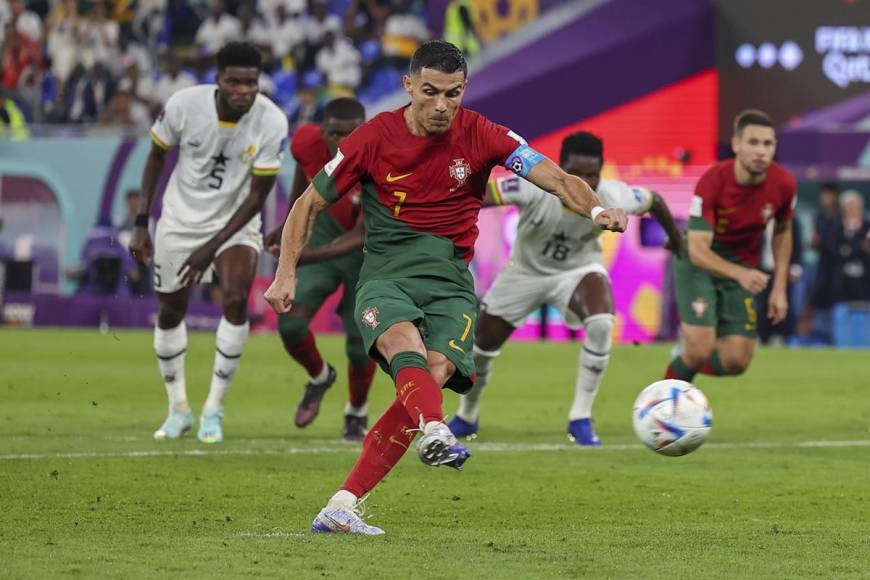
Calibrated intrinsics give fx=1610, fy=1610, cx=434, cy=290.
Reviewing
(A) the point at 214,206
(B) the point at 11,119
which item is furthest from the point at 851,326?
(A) the point at 214,206

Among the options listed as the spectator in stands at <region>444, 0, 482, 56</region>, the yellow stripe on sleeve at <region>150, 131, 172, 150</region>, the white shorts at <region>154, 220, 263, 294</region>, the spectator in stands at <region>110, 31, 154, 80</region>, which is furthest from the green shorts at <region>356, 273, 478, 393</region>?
the spectator in stands at <region>110, 31, 154, 80</region>

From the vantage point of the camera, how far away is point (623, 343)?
75.4 ft

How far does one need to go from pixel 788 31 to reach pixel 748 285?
14236 mm

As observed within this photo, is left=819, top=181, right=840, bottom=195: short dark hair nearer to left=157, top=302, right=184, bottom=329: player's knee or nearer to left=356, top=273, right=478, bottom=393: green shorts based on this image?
left=157, top=302, right=184, bottom=329: player's knee

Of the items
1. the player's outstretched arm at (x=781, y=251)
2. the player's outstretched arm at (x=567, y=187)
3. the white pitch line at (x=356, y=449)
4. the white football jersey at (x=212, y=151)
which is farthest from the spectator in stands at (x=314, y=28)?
the player's outstretched arm at (x=567, y=187)

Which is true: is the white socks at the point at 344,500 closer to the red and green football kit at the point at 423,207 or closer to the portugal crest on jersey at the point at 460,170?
the red and green football kit at the point at 423,207

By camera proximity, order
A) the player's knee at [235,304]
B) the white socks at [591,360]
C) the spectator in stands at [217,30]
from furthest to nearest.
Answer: the spectator in stands at [217,30]
the white socks at [591,360]
the player's knee at [235,304]

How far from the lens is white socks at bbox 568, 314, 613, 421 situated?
36.8ft

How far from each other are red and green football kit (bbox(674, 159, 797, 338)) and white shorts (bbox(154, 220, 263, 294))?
128 inches

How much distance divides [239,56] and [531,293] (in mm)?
2672

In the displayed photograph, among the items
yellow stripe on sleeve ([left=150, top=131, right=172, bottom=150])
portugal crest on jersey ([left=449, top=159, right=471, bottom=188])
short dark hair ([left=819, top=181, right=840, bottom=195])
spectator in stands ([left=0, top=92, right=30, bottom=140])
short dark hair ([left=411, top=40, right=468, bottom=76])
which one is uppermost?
spectator in stands ([left=0, top=92, right=30, bottom=140])

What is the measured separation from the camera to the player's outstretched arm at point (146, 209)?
34.0 feet

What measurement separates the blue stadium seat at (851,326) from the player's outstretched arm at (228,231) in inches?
557

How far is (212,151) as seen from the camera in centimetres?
1092
